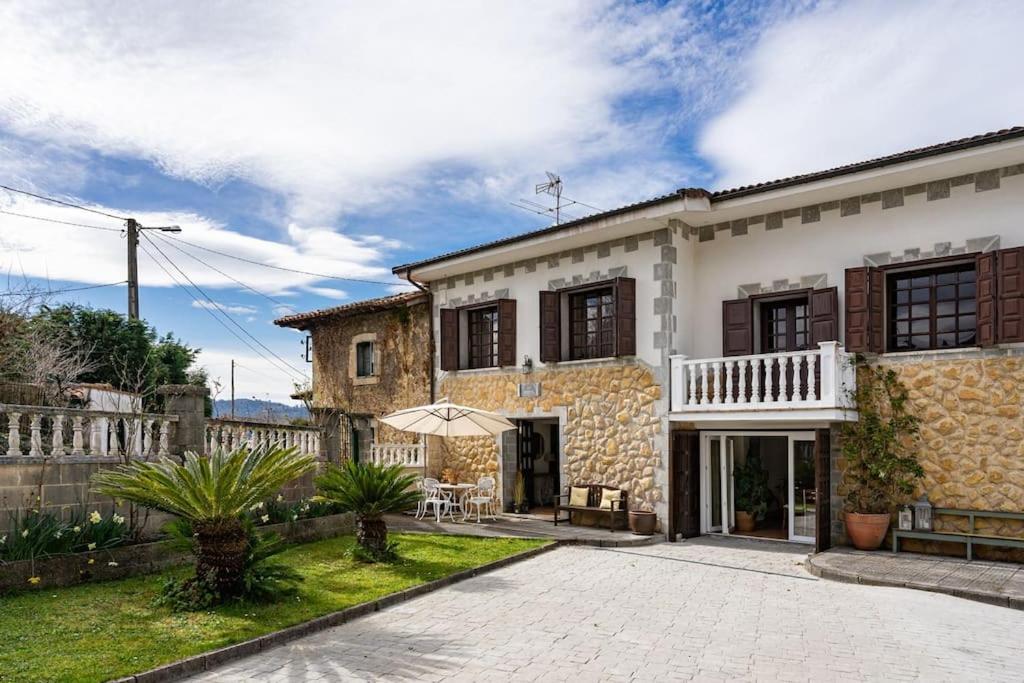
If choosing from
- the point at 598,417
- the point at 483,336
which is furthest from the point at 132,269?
the point at 598,417

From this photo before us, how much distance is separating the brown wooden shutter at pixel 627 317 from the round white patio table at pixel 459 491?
4.32 m

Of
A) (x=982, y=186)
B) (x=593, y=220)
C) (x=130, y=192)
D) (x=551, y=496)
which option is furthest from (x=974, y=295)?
(x=130, y=192)

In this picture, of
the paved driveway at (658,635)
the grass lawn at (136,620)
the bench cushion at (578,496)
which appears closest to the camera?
the grass lawn at (136,620)

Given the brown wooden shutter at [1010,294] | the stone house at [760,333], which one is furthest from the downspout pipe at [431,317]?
the brown wooden shutter at [1010,294]

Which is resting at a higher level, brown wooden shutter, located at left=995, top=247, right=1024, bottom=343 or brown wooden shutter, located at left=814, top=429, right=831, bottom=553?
brown wooden shutter, located at left=995, top=247, right=1024, bottom=343

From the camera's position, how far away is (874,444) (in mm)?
11094

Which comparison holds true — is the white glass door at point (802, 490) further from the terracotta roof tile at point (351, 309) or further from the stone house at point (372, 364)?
the terracotta roof tile at point (351, 309)

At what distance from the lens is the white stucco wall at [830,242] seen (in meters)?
10.6

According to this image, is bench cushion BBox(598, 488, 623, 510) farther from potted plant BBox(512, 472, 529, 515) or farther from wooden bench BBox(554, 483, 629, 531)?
potted plant BBox(512, 472, 529, 515)

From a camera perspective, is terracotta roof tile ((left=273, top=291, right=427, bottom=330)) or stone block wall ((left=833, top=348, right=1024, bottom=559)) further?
terracotta roof tile ((left=273, top=291, right=427, bottom=330))

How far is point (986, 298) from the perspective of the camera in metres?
10.4

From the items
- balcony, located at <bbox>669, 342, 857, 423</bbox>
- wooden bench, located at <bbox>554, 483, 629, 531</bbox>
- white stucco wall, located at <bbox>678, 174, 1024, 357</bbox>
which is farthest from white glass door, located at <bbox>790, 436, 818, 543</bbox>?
wooden bench, located at <bbox>554, 483, 629, 531</bbox>

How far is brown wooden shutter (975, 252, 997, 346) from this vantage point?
10.3 metres

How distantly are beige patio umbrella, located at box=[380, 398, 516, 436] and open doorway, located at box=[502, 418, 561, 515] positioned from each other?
2.84 meters
